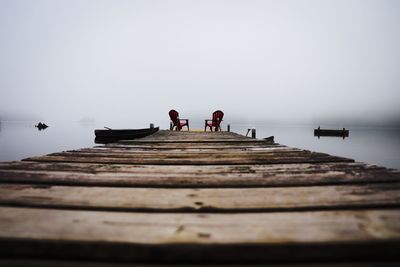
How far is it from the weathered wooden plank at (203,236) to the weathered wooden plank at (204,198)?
13 centimetres

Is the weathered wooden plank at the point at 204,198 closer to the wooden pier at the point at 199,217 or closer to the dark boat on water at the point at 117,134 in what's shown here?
the wooden pier at the point at 199,217

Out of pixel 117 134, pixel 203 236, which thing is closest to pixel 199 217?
pixel 203 236

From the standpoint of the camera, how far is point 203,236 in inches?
40.8

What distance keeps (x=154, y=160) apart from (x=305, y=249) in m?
2.42

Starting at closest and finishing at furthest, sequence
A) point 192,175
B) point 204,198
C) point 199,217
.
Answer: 1. point 199,217
2. point 204,198
3. point 192,175

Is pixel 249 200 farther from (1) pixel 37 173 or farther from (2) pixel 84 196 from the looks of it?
(1) pixel 37 173

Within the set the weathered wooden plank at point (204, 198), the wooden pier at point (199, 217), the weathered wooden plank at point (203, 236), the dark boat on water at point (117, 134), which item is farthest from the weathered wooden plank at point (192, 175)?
the dark boat on water at point (117, 134)

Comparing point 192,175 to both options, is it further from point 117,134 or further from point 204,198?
point 117,134

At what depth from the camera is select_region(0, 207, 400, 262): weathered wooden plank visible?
95cm

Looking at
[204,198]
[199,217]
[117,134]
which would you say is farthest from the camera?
[117,134]

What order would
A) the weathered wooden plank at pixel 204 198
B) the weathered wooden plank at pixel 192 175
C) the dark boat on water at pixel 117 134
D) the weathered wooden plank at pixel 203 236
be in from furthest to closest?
1. the dark boat on water at pixel 117 134
2. the weathered wooden plank at pixel 192 175
3. the weathered wooden plank at pixel 204 198
4. the weathered wooden plank at pixel 203 236

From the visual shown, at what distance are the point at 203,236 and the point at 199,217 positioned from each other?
0.23 meters

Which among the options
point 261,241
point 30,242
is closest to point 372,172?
point 261,241

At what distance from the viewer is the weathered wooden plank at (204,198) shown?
1.41 metres
